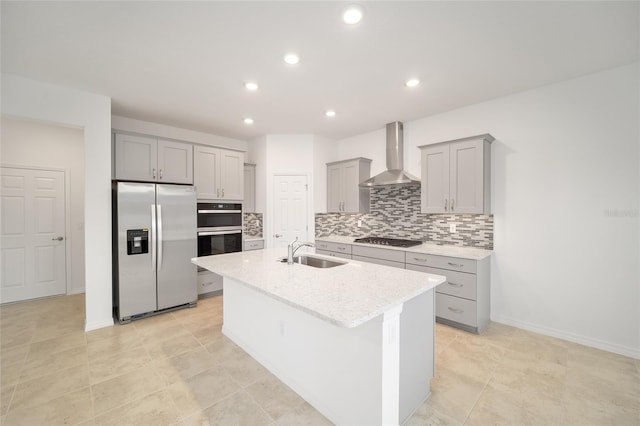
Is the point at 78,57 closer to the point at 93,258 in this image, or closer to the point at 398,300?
the point at 93,258

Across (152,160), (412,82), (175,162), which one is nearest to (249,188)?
(175,162)

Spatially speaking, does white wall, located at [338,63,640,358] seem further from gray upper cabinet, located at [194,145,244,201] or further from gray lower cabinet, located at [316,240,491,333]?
gray upper cabinet, located at [194,145,244,201]

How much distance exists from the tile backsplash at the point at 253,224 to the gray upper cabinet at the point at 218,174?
634 mm

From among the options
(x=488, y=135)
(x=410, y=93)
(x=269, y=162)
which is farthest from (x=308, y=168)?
(x=488, y=135)

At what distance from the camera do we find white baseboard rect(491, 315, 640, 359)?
101 inches

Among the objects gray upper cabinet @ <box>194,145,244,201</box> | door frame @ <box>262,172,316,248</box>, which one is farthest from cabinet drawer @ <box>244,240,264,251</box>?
Result: gray upper cabinet @ <box>194,145,244,201</box>

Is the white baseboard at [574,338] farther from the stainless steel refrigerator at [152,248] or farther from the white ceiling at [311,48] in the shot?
the stainless steel refrigerator at [152,248]

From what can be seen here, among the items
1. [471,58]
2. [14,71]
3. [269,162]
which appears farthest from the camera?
[269,162]

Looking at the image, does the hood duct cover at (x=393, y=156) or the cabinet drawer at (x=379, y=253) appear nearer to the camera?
the cabinet drawer at (x=379, y=253)

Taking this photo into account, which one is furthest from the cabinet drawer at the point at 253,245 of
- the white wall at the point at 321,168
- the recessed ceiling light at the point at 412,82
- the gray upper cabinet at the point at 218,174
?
the recessed ceiling light at the point at 412,82

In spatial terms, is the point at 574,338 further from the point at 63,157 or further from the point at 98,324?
the point at 63,157

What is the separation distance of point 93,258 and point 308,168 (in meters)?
3.31

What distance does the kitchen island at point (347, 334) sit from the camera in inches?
58.7

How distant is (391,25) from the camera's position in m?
1.98
